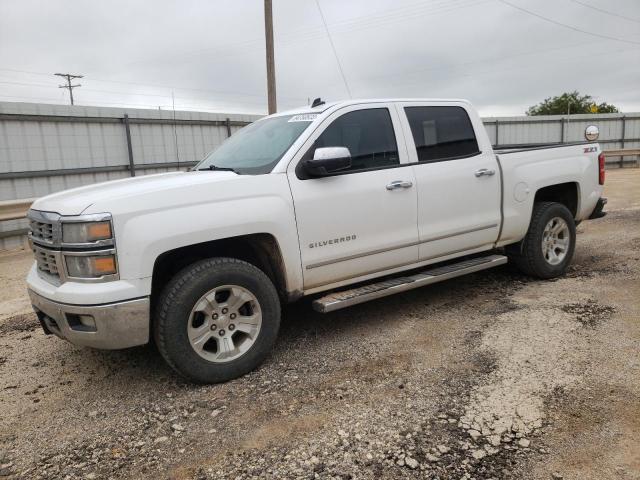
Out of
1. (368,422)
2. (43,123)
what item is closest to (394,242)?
(368,422)

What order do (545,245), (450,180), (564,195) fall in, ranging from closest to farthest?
(450,180) < (545,245) < (564,195)

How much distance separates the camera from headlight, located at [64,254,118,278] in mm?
3086

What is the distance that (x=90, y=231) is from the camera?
3.06 m

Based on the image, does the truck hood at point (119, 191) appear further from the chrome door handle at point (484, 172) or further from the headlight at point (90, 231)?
Result: the chrome door handle at point (484, 172)

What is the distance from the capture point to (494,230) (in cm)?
497

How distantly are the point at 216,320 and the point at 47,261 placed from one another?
118cm

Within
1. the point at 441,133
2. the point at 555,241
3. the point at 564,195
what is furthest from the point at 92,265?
the point at 564,195

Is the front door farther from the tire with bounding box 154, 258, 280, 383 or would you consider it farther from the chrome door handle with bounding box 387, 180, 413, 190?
the tire with bounding box 154, 258, 280, 383

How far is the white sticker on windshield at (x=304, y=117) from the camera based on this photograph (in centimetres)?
415

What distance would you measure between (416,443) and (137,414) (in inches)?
68.0

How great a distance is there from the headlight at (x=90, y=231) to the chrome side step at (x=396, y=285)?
5.18 feet

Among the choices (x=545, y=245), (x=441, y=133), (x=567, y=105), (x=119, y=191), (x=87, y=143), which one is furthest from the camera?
(x=567, y=105)

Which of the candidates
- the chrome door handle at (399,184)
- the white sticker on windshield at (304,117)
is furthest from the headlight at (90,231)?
the chrome door handle at (399,184)

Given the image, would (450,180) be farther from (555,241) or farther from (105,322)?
(105,322)
